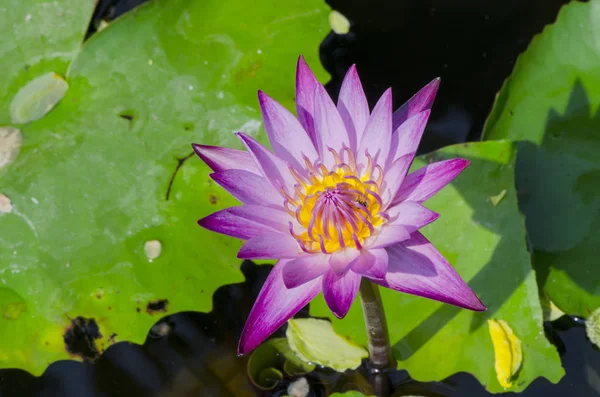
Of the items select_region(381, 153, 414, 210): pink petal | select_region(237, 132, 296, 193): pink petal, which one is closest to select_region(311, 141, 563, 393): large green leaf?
select_region(381, 153, 414, 210): pink petal

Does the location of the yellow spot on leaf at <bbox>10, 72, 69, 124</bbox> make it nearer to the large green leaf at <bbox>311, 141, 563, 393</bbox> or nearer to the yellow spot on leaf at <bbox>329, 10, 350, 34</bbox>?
the yellow spot on leaf at <bbox>329, 10, 350, 34</bbox>

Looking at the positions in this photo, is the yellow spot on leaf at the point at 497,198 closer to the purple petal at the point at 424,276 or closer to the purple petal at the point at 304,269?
the purple petal at the point at 424,276

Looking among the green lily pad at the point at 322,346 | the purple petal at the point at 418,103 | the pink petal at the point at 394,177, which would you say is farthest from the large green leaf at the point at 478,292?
the pink petal at the point at 394,177

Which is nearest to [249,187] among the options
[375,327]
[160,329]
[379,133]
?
[379,133]

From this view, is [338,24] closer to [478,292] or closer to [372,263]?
[478,292]

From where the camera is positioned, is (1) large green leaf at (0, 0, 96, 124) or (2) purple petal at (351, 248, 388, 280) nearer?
(2) purple petal at (351, 248, 388, 280)

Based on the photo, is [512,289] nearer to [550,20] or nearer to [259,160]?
[259,160]
